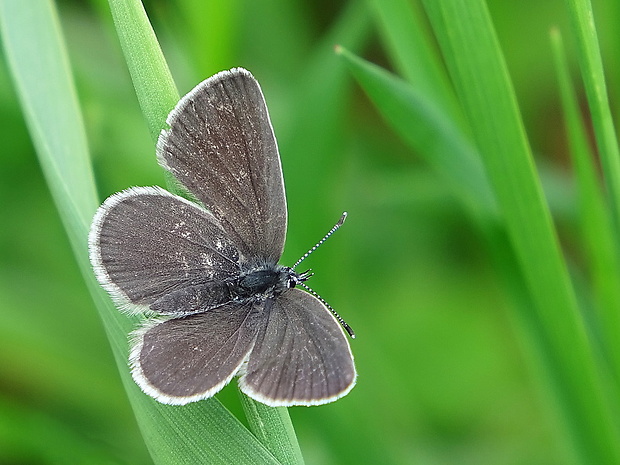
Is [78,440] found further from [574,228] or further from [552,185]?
[574,228]

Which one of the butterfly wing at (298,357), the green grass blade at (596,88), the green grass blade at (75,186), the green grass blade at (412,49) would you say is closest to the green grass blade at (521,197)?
the green grass blade at (596,88)

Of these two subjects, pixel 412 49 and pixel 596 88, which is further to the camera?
pixel 412 49

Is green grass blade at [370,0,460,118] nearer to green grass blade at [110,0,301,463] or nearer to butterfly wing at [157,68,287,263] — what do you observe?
butterfly wing at [157,68,287,263]

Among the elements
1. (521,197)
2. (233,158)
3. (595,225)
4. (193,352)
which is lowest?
(193,352)

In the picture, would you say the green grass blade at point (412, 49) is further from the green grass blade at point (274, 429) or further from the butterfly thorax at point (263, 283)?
the green grass blade at point (274, 429)

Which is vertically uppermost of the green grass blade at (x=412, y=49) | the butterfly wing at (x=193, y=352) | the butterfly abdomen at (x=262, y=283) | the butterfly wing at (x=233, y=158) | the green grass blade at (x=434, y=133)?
the green grass blade at (x=412, y=49)

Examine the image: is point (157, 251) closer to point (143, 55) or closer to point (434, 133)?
point (143, 55)

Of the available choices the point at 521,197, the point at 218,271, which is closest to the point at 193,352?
the point at 218,271

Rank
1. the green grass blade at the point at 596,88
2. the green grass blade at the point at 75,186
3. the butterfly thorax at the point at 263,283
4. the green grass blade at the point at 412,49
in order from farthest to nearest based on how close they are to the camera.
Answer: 1. the green grass blade at the point at 412,49
2. the butterfly thorax at the point at 263,283
3. the green grass blade at the point at 596,88
4. the green grass blade at the point at 75,186
